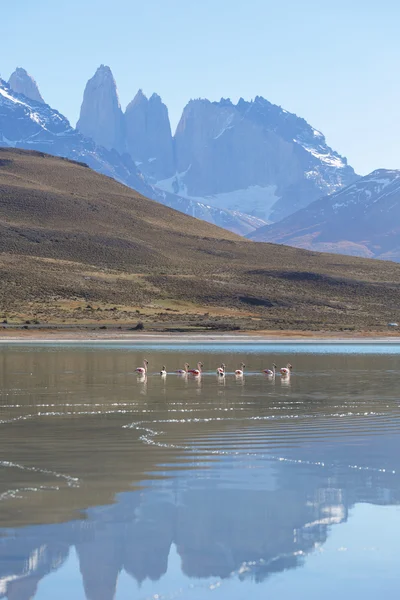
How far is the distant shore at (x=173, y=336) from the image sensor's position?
81381mm

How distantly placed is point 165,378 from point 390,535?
30.2 meters

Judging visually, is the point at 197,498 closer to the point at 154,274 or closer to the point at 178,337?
the point at 178,337

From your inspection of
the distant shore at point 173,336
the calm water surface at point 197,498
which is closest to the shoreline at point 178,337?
the distant shore at point 173,336

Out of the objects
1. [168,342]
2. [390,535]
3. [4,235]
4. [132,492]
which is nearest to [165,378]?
[132,492]

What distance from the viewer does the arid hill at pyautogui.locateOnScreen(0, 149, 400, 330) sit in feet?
372

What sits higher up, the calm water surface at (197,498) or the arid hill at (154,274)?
the arid hill at (154,274)

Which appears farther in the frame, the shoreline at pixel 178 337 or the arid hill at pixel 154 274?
the arid hill at pixel 154 274

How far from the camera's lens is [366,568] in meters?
12.9

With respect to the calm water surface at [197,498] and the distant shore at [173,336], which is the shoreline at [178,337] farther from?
the calm water surface at [197,498]

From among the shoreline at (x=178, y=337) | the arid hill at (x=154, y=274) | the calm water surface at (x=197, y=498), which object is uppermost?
the arid hill at (x=154, y=274)

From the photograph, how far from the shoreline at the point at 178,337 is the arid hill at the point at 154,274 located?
771cm

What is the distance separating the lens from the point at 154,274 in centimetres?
14362

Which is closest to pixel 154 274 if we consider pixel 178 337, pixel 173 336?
pixel 173 336

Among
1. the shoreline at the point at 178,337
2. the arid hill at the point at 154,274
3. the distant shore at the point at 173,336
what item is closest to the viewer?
the shoreline at the point at 178,337
